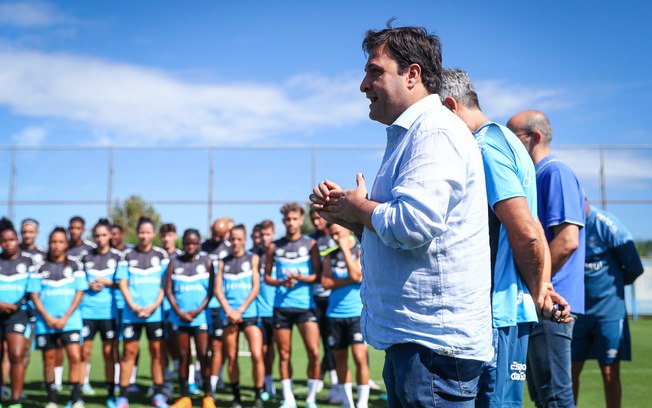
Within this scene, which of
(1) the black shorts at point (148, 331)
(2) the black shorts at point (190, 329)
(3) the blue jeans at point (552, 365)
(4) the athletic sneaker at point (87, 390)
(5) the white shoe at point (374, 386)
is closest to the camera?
(3) the blue jeans at point (552, 365)

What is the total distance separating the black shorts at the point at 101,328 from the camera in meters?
8.44

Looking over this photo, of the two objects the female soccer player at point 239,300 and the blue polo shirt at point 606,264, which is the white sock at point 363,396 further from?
the blue polo shirt at point 606,264

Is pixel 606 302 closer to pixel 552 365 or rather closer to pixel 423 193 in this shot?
pixel 552 365

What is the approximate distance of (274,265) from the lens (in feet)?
26.1

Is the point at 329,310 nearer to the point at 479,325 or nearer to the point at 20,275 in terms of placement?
the point at 20,275

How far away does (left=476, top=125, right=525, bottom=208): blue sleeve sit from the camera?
2.60 metres

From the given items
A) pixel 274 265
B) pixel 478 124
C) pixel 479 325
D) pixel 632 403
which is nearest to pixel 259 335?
pixel 274 265

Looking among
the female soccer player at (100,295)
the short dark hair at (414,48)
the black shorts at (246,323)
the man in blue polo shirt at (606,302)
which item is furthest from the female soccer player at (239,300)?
the short dark hair at (414,48)

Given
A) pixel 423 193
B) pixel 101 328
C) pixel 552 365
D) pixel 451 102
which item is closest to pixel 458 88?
pixel 451 102

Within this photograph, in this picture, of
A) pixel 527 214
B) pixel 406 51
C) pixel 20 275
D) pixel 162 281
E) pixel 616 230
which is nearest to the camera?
pixel 406 51

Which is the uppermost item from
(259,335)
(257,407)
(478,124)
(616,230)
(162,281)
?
(478,124)

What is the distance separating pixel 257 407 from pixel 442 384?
5.54 metres

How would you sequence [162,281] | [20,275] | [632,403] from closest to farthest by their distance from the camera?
[632,403]
[20,275]
[162,281]

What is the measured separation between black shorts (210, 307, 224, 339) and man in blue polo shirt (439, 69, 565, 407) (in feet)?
19.9
